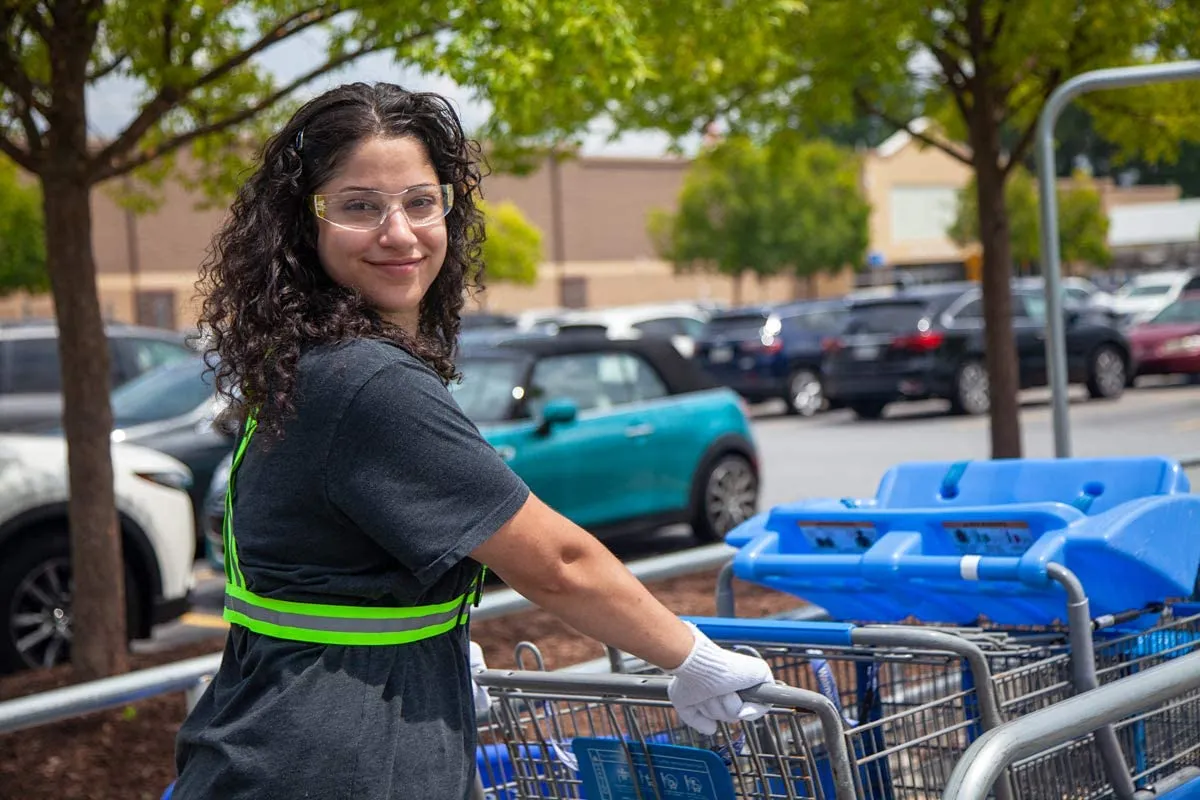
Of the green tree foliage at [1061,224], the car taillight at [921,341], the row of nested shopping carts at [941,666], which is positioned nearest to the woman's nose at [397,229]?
the row of nested shopping carts at [941,666]

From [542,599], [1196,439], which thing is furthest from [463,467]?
[1196,439]

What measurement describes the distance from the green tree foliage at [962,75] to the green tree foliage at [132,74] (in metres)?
1.26

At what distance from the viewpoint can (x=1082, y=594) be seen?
3.14 meters

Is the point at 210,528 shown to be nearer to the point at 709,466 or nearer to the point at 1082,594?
the point at 709,466

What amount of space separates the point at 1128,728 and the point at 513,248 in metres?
48.8

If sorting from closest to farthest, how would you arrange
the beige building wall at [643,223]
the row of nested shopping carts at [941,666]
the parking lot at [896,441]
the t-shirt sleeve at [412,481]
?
the t-shirt sleeve at [412,481] < the row of nested shopping carts at [941,666] < the parking lot at [896,441] < the beige building wall at [643,223]

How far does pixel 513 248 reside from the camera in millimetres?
51719

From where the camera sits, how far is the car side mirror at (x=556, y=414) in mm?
9836

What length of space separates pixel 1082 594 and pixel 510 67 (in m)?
3.10

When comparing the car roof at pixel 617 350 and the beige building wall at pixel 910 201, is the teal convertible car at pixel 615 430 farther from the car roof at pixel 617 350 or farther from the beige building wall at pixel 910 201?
the beige building wall at pixel 910 201

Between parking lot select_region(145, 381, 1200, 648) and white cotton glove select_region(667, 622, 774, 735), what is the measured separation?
283 inches

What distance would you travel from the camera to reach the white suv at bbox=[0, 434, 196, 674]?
23.9 ft

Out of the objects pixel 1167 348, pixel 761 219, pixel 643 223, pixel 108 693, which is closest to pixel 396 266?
pixel 108 693

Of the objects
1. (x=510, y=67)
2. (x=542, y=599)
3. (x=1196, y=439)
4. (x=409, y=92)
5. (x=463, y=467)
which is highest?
(x=510, y=67)
